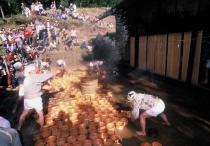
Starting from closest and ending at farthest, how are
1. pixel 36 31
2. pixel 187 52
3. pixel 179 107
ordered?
1. pixel 179 107
2. pixel 187 52
3. pixel 36 31

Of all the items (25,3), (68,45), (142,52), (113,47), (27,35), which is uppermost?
(25,3)

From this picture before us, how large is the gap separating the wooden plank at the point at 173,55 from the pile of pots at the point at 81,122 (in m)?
3.55

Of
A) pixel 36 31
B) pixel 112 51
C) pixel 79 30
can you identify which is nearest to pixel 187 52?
pixel 112 51

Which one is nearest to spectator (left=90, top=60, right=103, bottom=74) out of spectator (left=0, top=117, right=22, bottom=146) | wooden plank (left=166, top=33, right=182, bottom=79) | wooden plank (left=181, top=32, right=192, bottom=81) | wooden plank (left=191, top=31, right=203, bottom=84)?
wooden plank (left=166, top=33, right=182, bottom=79)

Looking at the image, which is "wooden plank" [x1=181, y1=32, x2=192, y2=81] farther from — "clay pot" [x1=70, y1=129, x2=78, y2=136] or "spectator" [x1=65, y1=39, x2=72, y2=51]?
"spectator" [x1=65, y1=39, x2=72, y2=51]

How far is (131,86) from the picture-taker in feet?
27.9

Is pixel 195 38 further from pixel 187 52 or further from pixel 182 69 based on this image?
pixel 182 69

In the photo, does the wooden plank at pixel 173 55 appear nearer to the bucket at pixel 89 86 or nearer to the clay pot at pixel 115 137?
the bucket at pixel 89 86

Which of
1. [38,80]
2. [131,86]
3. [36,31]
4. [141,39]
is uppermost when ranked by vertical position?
[36,31]

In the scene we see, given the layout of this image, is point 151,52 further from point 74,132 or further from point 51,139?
point 51,139

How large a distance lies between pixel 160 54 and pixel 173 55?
0.96 metres

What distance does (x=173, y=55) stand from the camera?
25.1 feet

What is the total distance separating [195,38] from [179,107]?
9.82 feet

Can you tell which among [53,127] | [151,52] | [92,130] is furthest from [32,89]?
[151,52]
